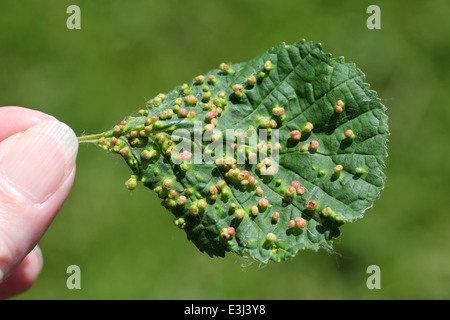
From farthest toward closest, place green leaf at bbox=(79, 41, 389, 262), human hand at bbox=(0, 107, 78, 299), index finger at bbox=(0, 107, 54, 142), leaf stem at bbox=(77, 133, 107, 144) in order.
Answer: index finger at bbox=(0, 107, 54, 142), leaf stem at bbox=(77, 133, 107, 144), green leaf at bbox=(79, 41, 389, 262), human hand at bbox=(0, 107, 78, 299)

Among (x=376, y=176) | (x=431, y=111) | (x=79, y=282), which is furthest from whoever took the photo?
(x=431, y=111)

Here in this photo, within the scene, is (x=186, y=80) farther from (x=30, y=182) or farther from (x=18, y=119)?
(x=30, y=182)

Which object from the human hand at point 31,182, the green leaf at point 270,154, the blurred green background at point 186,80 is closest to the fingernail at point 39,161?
the human hand at point 31,182

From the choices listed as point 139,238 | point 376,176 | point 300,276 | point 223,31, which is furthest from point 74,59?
point 376,176

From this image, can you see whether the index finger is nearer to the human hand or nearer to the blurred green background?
the human hand

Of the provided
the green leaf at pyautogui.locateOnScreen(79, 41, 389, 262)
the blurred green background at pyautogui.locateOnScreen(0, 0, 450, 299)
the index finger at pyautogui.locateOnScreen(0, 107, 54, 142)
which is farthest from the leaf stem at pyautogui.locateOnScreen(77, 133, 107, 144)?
the blurred green background at pyautogui.locateOnScreen(0, 0, 450, 299)

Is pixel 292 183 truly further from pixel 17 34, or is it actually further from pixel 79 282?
pixel 17 34
